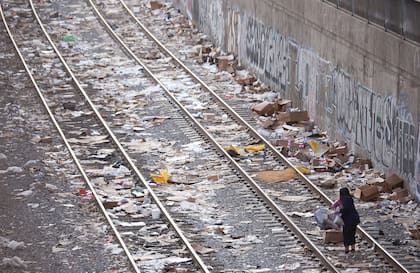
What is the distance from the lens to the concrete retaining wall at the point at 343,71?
19.0 m

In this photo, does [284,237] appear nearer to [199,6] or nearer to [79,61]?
[79,61]

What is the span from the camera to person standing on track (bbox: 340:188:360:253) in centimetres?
1614

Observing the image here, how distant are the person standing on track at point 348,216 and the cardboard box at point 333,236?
57 centimetres

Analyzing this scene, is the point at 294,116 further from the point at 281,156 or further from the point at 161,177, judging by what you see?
the point at 161,177

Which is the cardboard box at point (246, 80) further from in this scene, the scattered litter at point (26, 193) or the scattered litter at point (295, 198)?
the scattered litter at point (26, 193)

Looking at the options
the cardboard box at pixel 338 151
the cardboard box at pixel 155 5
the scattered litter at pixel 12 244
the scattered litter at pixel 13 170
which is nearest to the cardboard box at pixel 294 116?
the cardboard box at pixel 338 151

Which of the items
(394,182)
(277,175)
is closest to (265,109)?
(277,175)

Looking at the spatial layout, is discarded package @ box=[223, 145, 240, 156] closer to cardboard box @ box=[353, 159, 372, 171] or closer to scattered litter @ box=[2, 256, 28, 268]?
cardboard box @ box=[353, 159, 372, 171]

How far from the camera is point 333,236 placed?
17.0m

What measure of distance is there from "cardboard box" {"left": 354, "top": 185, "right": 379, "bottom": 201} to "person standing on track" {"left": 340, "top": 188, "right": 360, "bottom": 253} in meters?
2.84

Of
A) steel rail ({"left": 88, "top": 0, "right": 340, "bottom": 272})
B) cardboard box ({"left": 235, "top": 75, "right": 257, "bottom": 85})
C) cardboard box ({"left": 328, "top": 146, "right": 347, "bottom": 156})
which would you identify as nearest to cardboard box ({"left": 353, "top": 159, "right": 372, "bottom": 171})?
cardboard box ({"left": 328, "top": 146, "right": 347, "bottom": 156})

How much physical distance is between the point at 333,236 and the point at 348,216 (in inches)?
36.2

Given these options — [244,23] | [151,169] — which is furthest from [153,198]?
[244,23]

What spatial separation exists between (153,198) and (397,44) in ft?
16.8
